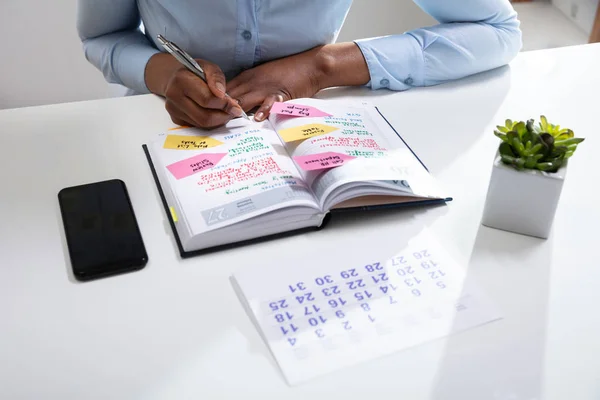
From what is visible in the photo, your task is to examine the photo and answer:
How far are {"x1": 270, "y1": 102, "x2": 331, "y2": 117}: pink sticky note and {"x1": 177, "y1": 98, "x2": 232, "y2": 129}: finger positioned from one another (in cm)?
8

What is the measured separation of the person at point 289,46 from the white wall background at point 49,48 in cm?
84

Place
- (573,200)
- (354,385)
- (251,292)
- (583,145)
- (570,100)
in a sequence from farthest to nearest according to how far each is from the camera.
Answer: (570,100)
(583,145)
(573,200)
(251,292)
(354,385)

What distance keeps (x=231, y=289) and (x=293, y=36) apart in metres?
0.63

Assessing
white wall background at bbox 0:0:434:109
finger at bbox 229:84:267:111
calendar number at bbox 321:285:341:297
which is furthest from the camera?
white wall background at bbox 0:0:434:109

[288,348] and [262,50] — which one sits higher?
[262,50]

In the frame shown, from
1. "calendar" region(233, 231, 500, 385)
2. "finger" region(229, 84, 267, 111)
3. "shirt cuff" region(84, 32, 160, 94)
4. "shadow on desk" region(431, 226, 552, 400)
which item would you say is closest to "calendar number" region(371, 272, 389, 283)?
"calendar" region(233, 231, 500, 385)

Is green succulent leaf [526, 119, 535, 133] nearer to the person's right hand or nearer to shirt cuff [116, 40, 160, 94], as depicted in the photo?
the person's right hand

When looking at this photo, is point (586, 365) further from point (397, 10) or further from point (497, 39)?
point (397, 10)

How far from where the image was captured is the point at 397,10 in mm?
2396

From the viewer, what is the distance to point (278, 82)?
1.18 metres

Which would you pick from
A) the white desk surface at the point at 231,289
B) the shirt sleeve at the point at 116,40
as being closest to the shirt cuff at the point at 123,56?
the shirt sleeve at the point at 116,40

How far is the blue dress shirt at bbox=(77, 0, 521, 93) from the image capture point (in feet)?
4.00

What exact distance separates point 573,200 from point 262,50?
24.7 inches

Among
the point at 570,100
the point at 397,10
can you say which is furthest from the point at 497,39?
the point at 397,10
